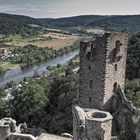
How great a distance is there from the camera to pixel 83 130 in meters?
19.6

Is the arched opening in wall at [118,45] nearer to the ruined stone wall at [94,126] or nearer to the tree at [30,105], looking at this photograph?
the ruined stone wall at [94,126]

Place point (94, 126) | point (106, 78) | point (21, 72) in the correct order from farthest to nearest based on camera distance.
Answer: point (21, 72) → point (106, 78) → point (94, 126)

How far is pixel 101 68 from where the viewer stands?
2402 centimetres

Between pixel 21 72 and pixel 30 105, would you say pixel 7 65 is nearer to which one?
pixel 21 72

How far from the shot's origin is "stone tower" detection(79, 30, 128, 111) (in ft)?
78.6

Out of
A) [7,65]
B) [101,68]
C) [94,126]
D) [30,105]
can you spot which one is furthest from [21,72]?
[94,126]

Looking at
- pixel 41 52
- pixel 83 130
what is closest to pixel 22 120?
pixel 83 130

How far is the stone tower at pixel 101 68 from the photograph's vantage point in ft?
78.6

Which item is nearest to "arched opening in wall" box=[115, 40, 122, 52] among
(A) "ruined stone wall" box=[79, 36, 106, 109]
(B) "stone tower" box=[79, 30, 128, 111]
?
(B) "stone tower" box=[79, 30, 128, 111]

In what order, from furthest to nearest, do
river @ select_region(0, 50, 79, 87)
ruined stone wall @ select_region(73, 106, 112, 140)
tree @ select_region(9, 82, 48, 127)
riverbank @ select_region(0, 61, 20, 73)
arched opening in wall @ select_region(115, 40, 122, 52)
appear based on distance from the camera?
1. riverbank @ select_region(0, 61, 20, 73)
2. river @ select_region(0, 50, 79, 87)
3. tree @ select_region(9, 82, 48, 127)
4. arched opening in wall @ select_region(115, 40, 122, 52)
5. ruined stone wall @ select_region(73, 106, 112, 140)

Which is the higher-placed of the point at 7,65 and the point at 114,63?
the point at 114,63

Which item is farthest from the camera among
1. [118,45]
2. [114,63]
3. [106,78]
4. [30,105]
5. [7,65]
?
[7,65]

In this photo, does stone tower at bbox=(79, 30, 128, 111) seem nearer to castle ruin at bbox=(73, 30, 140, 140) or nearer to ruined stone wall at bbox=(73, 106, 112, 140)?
castle ruin at bbox=(73, 30, 140, 140)

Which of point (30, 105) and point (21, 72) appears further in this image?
point (21, 72)
